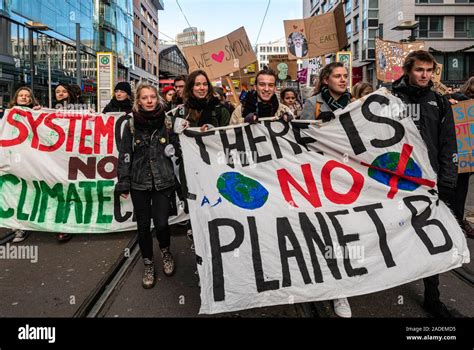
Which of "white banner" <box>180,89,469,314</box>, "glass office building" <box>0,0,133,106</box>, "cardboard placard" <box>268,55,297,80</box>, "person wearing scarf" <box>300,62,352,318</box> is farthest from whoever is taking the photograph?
"glass office building" <box>0,0,133,106</box>

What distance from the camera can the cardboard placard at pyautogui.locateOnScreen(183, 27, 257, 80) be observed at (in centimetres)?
834

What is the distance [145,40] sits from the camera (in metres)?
67.1

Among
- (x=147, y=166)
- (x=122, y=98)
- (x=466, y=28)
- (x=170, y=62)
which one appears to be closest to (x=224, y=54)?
(x=122, y=98)

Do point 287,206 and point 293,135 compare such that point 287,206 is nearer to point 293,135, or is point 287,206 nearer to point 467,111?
point 293,135

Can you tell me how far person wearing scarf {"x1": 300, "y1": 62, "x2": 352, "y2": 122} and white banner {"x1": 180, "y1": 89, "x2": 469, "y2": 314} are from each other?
0.20 m

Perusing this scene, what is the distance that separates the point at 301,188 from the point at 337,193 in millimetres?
291

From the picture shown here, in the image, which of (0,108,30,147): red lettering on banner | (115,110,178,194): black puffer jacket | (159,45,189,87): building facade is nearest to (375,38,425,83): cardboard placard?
(115,110,178,194): black puffer jacket

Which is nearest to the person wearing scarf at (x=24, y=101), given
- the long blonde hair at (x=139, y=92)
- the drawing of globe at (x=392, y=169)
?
the long blonde hair at (x=139, y=92)

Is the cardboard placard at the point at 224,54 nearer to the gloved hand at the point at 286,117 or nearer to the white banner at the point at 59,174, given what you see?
the white banner at the point at 59,174

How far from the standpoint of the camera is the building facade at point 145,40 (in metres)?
60.0

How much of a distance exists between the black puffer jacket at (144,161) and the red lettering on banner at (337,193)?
4.84 feet

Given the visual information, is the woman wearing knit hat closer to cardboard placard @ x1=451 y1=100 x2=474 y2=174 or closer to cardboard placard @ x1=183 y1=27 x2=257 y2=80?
cardboard placard @ x1=183 y1=27 x2=257 y2=80

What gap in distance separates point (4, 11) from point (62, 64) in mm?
9624
